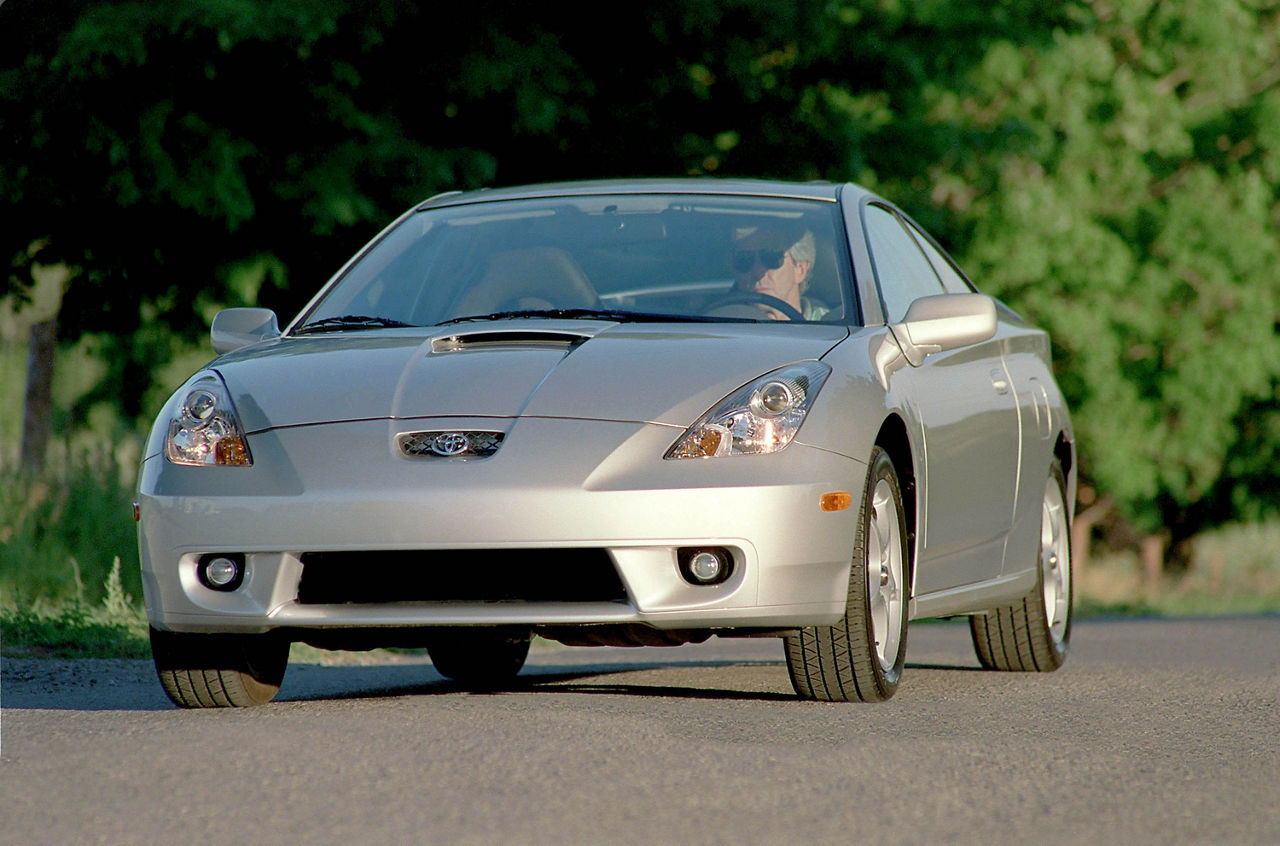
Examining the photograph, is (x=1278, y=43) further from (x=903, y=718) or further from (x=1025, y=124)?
(x=903, y=718)

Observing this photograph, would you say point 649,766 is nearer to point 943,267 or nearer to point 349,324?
point 349,324

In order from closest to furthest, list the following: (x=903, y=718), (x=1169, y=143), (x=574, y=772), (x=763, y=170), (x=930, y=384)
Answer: (x=574, y=772), (x=903, y=718), (x=930, y=384), (x=763, y=170), (x=1169, y=143)

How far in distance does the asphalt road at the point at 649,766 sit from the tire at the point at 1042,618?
819 mm

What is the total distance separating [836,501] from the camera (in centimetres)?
570

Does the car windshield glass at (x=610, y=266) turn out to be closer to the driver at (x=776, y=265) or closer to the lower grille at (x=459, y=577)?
the driver at (x=776, y=265)

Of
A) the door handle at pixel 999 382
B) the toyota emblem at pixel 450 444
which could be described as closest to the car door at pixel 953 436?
the door handle at pixel 999 382

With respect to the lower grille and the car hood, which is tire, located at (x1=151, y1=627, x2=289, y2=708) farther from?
the car hood

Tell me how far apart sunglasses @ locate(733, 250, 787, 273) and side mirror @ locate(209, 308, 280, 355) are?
1.54 meters

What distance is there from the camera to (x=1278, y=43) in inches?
1205

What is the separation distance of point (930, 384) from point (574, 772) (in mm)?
2488

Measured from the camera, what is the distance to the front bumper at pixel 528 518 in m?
5.48

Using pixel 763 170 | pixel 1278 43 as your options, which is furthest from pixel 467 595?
pixel 1278 43

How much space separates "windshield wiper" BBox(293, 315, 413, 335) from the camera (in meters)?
6.69

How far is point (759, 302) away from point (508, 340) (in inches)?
36.4
